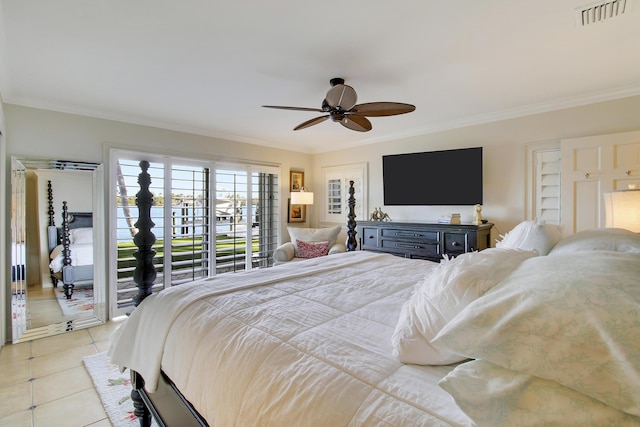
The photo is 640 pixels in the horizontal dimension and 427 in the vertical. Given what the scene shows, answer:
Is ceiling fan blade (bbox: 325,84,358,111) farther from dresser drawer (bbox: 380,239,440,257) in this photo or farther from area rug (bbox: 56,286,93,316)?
area rug (bbox: 56,286,93,316)

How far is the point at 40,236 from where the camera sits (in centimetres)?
321

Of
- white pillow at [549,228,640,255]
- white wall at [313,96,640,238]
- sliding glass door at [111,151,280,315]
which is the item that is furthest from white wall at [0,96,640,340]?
white pillow at [549,228,640,255]

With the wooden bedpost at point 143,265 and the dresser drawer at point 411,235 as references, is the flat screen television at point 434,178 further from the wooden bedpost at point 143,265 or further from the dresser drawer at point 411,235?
the wooden bedpost at point 143,265

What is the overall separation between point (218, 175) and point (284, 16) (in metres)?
3.10

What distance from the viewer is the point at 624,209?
1.85m

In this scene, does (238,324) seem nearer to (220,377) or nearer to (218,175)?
(220,377)

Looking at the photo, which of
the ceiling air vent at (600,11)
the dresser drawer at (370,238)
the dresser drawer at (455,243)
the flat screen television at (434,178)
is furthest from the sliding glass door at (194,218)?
the ceiling air vent at (600,11)

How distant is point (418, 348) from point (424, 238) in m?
3.10

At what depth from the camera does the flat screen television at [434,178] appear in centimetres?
381

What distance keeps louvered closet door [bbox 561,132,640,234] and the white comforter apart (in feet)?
8.22

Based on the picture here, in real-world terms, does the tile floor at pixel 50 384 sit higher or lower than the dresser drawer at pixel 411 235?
lower

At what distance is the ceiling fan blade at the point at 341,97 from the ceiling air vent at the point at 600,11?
1.47 metres

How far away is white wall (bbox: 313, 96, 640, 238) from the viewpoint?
3.04 meters

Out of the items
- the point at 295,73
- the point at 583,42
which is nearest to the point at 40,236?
the point at 295,73
